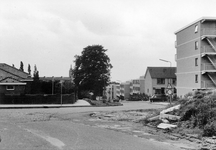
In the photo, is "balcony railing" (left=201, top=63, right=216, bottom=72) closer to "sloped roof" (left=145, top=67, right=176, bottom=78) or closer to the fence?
the fence

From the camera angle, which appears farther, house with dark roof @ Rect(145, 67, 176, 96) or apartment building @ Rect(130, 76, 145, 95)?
apartment building @ Rect(130, 76, 145, 95)

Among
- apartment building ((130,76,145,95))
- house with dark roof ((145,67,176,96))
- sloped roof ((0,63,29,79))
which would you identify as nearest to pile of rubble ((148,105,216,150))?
sloped roof ((0,63,29,79))

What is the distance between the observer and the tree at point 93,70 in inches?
2343

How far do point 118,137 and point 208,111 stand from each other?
187 inches

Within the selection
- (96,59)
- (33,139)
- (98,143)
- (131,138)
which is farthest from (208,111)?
(96,59)

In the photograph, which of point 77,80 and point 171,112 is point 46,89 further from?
point 171,112

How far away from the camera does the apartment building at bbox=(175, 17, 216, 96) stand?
45000mm

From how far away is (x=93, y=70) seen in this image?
6103cm

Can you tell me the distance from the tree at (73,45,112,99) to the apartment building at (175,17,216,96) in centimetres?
1760

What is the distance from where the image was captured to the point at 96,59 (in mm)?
61312

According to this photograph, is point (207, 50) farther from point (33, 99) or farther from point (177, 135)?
point (177, 135)

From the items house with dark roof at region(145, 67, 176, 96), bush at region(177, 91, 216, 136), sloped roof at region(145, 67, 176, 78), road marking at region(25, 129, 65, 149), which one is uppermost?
sloped roof at region(145, 67, 176, 78)

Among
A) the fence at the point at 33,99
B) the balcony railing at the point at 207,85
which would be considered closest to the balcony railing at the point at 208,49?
the balcony railing at the point at 207,85

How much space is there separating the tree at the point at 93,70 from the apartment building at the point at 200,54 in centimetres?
1760
